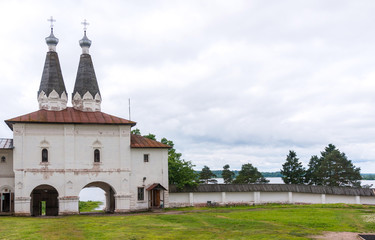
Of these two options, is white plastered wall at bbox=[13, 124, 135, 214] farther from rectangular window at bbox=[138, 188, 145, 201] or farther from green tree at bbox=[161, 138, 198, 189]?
green tree at bbox=[161, 138, 198, 189]

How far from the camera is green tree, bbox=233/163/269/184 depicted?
2137 inches

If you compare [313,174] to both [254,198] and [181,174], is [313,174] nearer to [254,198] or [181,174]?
[254,198]

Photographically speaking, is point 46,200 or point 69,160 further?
point 46,200

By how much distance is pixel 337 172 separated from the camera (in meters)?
48.0

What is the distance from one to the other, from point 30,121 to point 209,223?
50.9 feet

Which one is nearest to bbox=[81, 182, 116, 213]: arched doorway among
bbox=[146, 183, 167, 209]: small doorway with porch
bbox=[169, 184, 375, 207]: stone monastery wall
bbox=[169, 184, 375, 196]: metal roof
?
bbox=[146, 183, 167, 209]: small doorway with porch

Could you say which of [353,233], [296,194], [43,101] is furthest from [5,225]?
[296,194]

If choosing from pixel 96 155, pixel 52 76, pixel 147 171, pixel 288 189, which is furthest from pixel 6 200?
pixel 288 189

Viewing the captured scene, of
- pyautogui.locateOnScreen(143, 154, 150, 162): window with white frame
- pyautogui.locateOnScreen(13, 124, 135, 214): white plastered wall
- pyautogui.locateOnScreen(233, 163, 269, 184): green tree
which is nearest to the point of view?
pyautogui.locateOnScreen(13, 124, 135, 214): white plastered wall

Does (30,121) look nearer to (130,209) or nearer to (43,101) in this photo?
(43,101)

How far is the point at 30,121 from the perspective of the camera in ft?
95.9

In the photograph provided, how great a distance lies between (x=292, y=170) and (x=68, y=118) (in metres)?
28.9

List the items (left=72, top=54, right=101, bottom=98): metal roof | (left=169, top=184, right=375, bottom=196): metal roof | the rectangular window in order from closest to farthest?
the rectangular window < (left=72, top=54, right=101, bottom=98): metal roof < (left=169, top=184, right=375, bottom=196): metal roof

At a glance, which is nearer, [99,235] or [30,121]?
[99,235]
